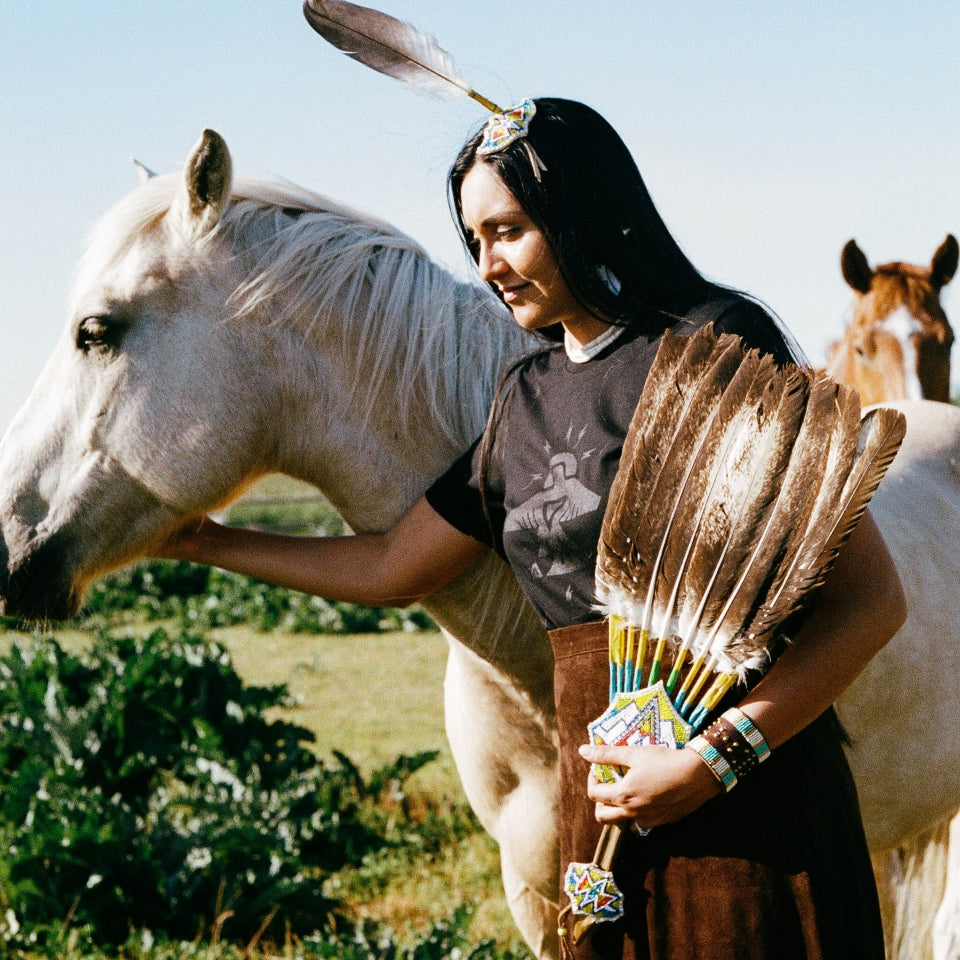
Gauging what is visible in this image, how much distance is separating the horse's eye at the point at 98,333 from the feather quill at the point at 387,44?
80 centimetres

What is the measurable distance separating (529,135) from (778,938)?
1.35m

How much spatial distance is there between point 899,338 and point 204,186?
3.85 metres

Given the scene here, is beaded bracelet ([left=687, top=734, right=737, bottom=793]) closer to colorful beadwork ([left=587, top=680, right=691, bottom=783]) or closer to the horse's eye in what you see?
colorful beadwork ([left=587, top=680, right=691, bottom=783])

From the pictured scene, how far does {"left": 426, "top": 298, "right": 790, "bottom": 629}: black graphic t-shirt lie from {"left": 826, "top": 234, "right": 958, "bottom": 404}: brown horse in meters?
3.23

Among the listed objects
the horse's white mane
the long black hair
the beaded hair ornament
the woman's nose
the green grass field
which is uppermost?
the beaded hair ornament

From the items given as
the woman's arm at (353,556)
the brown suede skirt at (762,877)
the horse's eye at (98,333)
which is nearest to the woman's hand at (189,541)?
the woman's arm at (353,556)

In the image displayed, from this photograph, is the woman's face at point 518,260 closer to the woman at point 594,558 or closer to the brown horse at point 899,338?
the woman at point 594,558

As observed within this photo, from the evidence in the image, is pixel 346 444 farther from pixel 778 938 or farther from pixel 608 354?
pixel 778 938

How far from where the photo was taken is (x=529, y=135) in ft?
5.89

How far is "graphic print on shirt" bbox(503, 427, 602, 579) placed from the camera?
1764 mm

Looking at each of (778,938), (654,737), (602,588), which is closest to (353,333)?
(602,588)

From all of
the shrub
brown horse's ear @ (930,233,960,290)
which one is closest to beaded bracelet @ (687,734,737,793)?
the shrub

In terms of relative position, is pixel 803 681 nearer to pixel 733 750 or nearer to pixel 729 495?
pixel 733 750

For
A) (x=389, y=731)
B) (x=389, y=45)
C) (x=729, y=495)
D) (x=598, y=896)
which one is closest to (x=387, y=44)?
(x=389, y=45)
